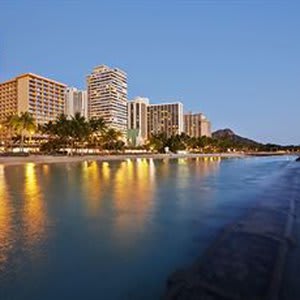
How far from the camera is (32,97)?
159500 mm

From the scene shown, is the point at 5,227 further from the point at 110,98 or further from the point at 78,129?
the point at 110,98

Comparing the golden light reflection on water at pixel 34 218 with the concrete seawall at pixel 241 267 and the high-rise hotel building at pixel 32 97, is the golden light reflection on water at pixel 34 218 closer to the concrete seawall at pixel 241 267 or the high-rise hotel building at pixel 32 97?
the concrete seawall at pixel 241 267

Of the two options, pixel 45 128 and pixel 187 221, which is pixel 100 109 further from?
pixel 187 221

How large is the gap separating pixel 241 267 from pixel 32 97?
165 meters

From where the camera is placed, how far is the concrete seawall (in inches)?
197

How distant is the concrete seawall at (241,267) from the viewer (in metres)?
5.01

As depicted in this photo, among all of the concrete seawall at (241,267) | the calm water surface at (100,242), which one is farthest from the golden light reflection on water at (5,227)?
the concrete seawall at (241,267)

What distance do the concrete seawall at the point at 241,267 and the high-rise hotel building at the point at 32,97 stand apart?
6213 inches

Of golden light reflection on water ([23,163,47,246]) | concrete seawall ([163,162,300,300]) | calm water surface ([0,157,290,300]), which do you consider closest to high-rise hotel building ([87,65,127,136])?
golden light reflection on water ([23,163,47,246])

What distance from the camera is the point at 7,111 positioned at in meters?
168

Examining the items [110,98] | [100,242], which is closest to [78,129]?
[100,242]

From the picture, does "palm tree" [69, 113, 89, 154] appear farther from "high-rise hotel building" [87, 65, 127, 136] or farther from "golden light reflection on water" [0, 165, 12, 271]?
"high-rise hotel building" [87, 65, 127, 136]

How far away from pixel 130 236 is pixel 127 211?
132 inches

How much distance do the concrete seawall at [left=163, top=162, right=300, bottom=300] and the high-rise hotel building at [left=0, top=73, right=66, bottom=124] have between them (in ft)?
518
